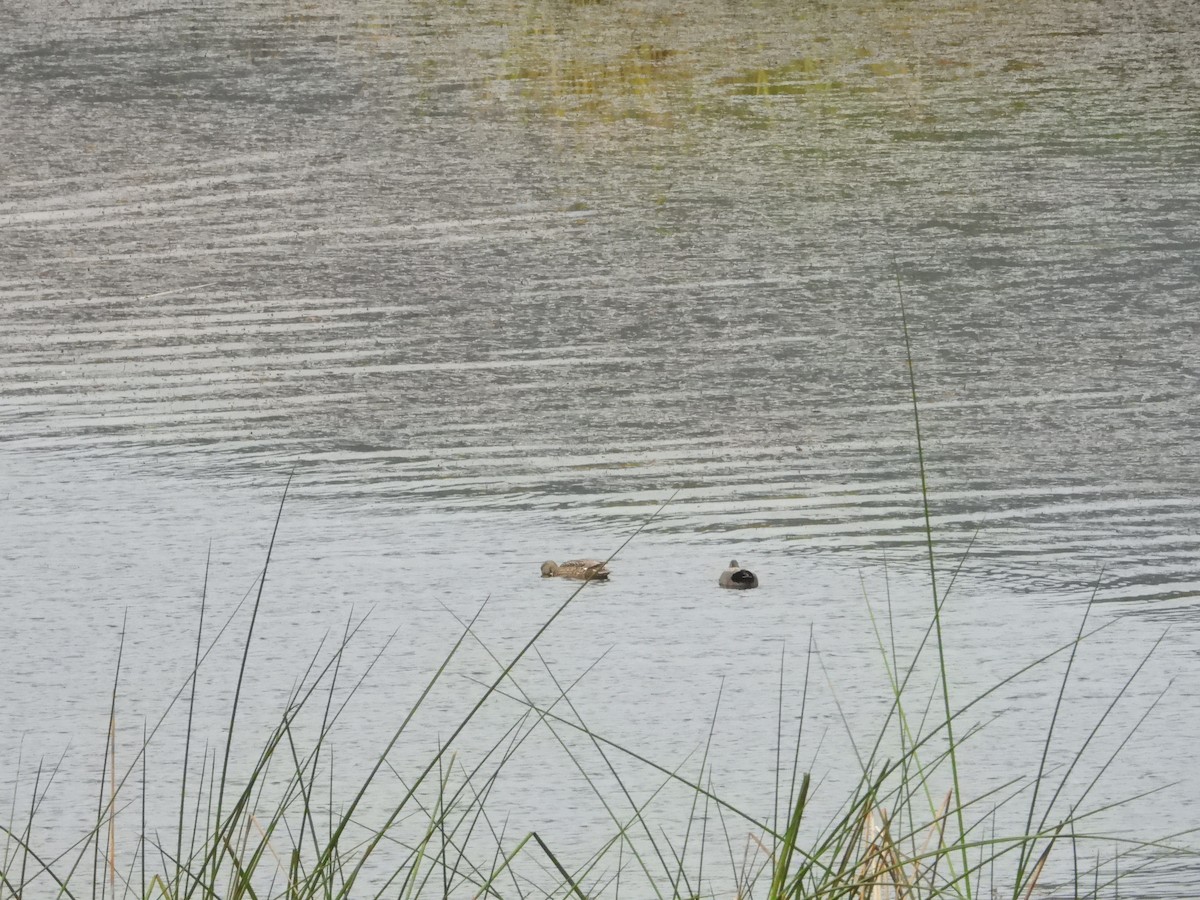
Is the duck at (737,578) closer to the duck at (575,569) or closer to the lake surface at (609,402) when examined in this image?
the lake surface at (609,402)

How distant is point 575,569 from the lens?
10.3 ft

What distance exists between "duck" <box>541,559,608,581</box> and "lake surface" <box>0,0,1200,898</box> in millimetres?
40

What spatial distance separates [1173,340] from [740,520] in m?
1.57

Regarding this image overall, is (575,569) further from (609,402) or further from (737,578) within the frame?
(609,402)

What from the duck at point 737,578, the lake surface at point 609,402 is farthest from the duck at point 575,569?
the duck at point 737,578

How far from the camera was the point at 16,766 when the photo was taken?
2.54m

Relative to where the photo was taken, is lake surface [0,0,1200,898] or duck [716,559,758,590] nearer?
lake surface [0,0,1200,898]

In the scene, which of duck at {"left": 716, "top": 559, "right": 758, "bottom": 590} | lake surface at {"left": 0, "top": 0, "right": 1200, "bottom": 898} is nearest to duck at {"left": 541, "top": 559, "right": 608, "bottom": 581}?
lake surface at {"left": 0, "top": 0, "right": 1200, "bottom": 898}

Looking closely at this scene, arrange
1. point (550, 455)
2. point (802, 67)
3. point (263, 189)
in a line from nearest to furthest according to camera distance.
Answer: point (550, 455), point (263, 189), point (802, 67)

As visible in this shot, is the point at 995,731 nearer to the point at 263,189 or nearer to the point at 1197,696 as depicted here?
the point at 1197,696

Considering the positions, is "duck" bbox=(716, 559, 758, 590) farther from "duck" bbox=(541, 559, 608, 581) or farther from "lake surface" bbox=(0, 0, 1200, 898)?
"duck" bbox=(541, 559, 608, 581)

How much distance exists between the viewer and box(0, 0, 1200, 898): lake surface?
275 centimetres

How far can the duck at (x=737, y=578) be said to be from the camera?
10.2ft

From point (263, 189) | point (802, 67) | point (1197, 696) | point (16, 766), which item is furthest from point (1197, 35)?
point (16, 766)
